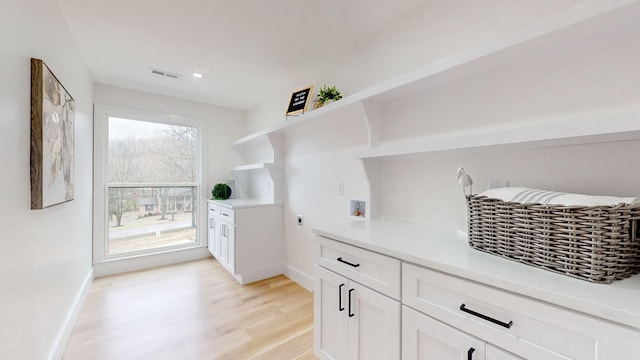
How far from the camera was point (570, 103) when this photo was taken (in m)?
1.12

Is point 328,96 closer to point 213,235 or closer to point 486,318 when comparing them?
point 486,318

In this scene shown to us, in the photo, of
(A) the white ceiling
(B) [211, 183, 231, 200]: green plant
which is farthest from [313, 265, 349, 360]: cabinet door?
(B) [211, 183, 231, 200]: green plant

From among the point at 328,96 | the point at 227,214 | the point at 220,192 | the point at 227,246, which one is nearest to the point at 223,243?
the point at 227,246

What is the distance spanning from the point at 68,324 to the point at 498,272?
9.03 feet

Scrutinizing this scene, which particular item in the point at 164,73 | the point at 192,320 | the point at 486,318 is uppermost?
the point at 164,73

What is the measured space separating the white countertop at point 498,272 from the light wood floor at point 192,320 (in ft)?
3.42

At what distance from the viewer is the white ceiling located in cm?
179

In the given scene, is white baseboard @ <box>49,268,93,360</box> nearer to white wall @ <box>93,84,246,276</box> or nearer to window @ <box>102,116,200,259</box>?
white wall @ <box>93,84,246,276</box>

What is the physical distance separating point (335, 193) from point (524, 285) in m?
Result: 1.71

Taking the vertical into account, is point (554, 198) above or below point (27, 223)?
above

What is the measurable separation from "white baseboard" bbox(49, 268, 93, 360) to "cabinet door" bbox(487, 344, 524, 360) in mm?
2295

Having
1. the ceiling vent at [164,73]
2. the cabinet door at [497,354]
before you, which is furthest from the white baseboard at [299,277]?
the ceiling vent at [164,73]

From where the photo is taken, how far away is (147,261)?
341 centimetres

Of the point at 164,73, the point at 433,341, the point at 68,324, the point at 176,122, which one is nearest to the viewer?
the point at 433,341
